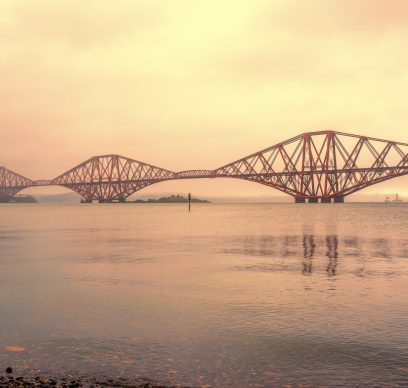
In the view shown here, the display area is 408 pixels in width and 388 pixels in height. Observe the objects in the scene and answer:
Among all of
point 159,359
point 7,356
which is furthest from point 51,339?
point 159,359

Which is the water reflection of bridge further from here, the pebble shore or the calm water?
the pebble shore

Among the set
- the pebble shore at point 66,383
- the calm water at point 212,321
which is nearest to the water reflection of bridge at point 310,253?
the calm water at point 212,321

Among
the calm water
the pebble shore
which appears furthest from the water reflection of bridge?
the pebble shore

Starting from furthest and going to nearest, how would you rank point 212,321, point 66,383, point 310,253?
1. point 310,253
2. point 212,321
3. point 66,383

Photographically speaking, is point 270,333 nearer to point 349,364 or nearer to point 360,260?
point 349,364

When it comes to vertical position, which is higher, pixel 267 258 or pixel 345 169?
pixel 345 169

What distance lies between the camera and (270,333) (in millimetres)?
11211

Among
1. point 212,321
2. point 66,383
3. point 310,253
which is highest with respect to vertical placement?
point 310,253

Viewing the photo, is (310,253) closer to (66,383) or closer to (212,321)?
(212,321)

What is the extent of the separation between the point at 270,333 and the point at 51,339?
182 inches

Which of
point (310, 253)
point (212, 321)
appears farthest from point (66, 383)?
point (310, 253)

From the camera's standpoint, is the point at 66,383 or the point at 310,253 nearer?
the point at 66,383

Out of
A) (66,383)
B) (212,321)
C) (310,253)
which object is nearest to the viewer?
(66,383)

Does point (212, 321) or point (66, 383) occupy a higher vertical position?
point (212, 321)
